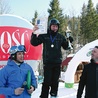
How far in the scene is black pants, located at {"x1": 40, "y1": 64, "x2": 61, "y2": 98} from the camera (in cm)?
566

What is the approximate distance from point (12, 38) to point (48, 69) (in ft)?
6.05

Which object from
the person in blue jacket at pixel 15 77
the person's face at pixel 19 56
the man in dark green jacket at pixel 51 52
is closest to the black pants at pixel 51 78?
the man in dark green jacket at pixel 51 52

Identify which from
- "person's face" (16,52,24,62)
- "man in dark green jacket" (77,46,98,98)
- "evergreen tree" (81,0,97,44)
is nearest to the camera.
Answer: "man in dark green jacket" (77,46,98,98)

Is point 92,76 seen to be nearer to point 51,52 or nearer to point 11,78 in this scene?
point 11,78

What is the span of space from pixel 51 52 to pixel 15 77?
5.07 feet

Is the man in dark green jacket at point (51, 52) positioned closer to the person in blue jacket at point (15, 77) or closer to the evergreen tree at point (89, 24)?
the person in blue jacket at point (15, 77)

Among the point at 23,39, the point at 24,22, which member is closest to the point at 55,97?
A: the point at 23,39

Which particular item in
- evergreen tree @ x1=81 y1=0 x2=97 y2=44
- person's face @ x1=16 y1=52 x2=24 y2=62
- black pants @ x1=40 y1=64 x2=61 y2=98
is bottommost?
black pants @ x1=40 y1=64 x2=61 y2=98

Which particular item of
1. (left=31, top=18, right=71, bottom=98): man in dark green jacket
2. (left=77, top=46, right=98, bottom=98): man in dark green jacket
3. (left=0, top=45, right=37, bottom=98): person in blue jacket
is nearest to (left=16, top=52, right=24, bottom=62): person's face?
(left=0, top=45, right=37, bottom=98): person in blue jacket

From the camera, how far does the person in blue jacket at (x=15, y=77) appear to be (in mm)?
4176

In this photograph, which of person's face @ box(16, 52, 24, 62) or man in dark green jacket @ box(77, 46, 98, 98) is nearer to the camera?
man in dark green jacket @ box(77, 46, 98, 98)

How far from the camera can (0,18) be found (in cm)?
725

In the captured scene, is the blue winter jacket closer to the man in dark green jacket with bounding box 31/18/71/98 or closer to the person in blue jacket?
the person in blue jacket

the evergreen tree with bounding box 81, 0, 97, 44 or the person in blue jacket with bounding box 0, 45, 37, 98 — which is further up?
the evergreen tree with bounding box 81, 0, 97, 44
